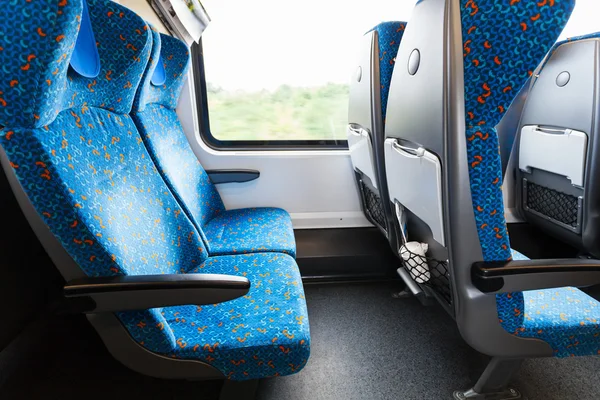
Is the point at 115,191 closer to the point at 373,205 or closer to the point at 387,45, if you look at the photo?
the point at 387,45

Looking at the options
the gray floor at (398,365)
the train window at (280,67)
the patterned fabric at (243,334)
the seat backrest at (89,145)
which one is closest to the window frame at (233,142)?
the train window at (280,67)

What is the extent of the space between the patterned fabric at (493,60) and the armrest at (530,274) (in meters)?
0.16

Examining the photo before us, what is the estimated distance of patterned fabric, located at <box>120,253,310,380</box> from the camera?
Answer: 994 millimetres

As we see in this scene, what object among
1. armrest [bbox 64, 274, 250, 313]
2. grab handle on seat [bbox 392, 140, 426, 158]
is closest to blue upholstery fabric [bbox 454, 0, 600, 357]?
grab handle on seat [bbox 392, 140, 426, 158]

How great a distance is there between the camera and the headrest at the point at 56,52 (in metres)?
0.64

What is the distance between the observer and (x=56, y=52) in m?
0.67

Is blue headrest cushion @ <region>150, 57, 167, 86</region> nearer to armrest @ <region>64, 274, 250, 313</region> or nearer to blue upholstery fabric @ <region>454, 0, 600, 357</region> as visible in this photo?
armrest @ <region>64, 274, 250, 313</region>

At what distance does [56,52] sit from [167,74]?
1185 millimetres

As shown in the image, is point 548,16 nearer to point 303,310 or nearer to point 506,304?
point 506,304

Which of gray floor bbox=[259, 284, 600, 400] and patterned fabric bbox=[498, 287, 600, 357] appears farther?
gray floor bbox=[259, 284, 600, 400]

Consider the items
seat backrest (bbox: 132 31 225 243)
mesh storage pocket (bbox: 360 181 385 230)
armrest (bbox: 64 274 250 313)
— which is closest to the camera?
armrest (bbox: 64 274 250 313)

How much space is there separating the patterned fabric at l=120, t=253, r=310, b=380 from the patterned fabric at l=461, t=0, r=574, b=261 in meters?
0.64

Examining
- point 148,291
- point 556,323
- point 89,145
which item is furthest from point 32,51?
point 556,323

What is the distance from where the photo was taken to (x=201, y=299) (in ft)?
3.09
